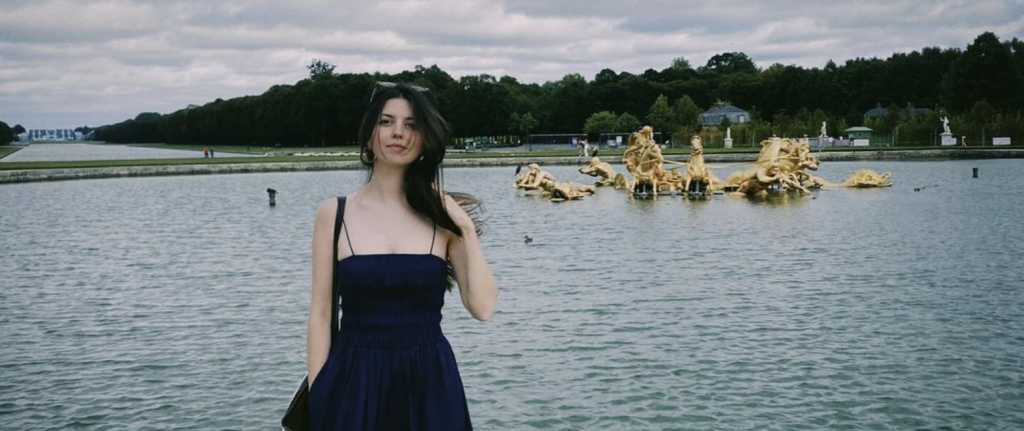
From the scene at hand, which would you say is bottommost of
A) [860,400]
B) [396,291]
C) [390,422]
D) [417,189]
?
[860,400]

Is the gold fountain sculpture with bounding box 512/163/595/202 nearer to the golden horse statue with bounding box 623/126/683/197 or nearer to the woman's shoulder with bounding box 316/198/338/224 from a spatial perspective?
the golden horse statue with bounding box 623/126/683/197

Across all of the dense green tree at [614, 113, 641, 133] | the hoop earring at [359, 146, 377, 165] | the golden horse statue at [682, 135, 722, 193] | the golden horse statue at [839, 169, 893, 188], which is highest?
the dense green tree at [614, 113, 641, 133]

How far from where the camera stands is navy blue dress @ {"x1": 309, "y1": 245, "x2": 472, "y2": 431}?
12.4 feet

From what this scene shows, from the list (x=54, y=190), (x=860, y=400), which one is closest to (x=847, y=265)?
(x=860, y=400)

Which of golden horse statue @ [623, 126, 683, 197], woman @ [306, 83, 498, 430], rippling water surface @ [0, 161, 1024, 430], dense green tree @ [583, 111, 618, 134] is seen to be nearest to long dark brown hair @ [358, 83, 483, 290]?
woman @ [306, 83, 498, 430]

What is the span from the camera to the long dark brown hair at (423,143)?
3882mm

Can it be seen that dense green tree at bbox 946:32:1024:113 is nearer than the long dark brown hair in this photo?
No

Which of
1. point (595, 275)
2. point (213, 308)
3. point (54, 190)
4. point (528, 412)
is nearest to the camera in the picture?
point (528, 412)

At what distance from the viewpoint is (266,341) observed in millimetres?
13086

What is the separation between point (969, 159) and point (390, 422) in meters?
73.1

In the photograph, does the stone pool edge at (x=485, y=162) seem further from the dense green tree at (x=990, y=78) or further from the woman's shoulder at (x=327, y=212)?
the woman's shoulder at (x=327, y=212)

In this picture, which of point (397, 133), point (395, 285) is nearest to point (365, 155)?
point (397, 133)

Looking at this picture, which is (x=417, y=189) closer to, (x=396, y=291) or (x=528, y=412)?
(x=396, y=291)

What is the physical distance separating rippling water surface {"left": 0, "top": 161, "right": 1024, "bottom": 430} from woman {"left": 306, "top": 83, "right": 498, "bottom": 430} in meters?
5.59
